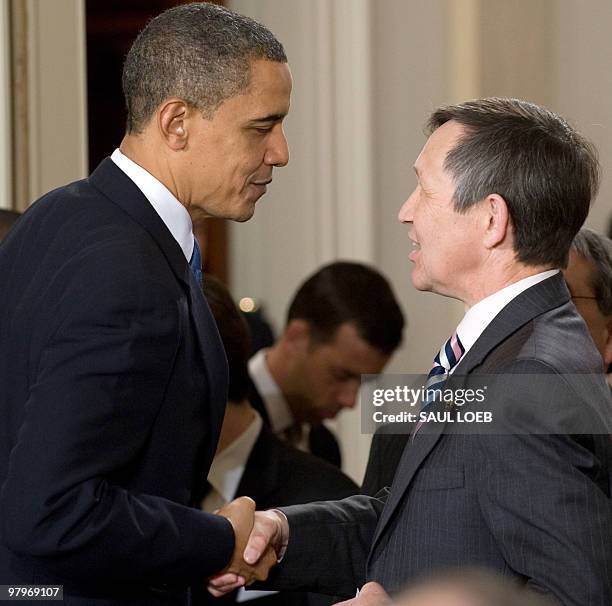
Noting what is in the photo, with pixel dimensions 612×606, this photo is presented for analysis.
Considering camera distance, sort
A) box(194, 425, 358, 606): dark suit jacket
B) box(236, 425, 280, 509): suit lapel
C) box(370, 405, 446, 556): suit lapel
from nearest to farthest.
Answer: box(370, 405, 446, 556): suit lapel → box(194, 425, 358, 606): dark suit jacket → box(236, 425, 280, 509): suit lapel

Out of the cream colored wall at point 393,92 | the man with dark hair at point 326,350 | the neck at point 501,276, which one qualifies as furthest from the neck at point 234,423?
the cream colored wall at point 393,92

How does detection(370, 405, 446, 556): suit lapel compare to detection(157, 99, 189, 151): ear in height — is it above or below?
below

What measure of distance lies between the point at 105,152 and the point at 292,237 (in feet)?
6.98

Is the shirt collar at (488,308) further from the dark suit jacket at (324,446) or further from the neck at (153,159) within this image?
the dark suit jacket at (324,446)

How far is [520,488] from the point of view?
1676 millimetres

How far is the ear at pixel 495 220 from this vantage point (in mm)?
1850

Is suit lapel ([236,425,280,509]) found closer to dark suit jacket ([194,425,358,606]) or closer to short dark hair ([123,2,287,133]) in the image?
dark suit jacket ([194,425,358,606])

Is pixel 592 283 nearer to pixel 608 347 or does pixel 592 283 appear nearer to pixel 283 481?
pixel 608 347

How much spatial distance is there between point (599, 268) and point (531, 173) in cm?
52

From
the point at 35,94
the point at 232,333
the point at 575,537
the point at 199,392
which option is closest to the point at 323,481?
the point at 232,333

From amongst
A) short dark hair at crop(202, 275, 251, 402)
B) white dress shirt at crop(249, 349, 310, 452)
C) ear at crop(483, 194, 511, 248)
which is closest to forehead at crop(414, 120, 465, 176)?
ear at crop(483, 194, 511, 248)

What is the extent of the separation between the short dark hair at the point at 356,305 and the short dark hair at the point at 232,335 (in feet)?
3.63

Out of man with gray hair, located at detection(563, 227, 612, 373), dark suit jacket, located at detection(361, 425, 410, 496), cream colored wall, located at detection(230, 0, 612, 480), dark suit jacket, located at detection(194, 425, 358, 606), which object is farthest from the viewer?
cream colored wall, located at detection(230, 0, 612, 480)

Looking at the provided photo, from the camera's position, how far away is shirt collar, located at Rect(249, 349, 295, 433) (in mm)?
3910
